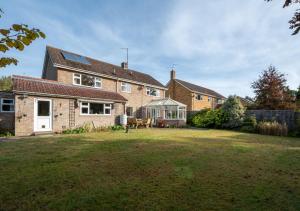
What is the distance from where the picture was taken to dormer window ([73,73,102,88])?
20641mm

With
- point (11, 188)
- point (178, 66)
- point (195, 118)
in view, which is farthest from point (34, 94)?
point (178, 66)

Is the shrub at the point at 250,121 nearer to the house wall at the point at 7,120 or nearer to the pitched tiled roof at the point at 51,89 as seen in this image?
the pitched tiled roof at the point at 51,89

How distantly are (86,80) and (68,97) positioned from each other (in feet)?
15.8

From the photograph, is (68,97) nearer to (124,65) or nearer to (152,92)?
(124,65)

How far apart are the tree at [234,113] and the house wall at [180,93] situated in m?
13.4

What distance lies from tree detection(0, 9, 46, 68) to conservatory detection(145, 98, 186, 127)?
23.4m

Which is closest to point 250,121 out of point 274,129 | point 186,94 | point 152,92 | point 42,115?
point 274,129

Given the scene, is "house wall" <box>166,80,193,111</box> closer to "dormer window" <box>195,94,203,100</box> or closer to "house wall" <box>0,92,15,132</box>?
"dormer window" <box>195,94,203,100</box>

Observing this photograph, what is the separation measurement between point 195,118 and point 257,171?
69.5ft

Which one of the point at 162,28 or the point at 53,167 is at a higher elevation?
the point at 162,28

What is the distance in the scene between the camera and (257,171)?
6.03 metres

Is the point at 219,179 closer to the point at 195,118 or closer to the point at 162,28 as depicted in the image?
the point at 162,28

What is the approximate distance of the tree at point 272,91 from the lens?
24.8 m

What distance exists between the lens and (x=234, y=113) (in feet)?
72.4
